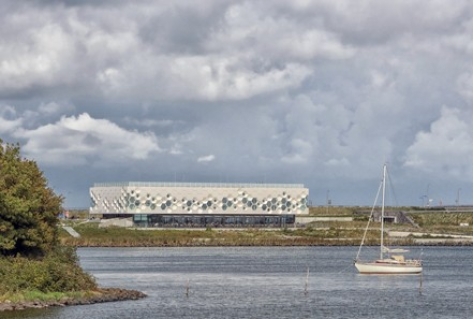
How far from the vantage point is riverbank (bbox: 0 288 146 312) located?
64.6 m

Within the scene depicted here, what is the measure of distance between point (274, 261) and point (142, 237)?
6108 centimetres

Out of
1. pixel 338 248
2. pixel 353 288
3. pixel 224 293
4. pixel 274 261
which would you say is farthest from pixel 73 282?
pixel 338 248

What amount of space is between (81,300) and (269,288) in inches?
1051

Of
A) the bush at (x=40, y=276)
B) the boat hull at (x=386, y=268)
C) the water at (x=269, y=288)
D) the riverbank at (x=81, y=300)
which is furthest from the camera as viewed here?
the boat hull at (x=386, y=268)

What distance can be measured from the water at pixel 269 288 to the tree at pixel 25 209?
7.82 meters

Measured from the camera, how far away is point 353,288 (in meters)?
93.2

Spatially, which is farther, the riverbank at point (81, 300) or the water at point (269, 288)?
the water at point (269, 288)

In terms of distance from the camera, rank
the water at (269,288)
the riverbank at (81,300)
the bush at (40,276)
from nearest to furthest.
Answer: the riverbank at (81,300) → the bush at (40,276) → the water at (269,288)

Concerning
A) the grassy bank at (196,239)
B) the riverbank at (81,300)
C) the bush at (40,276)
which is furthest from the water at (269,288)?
the grassy bank at (196,239)

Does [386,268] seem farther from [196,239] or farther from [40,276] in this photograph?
[196,239]

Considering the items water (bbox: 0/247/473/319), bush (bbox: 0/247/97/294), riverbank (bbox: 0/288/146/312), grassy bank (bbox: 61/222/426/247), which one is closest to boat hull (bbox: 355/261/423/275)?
water (bbox: 0/247/473/319)

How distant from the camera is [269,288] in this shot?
92.2 metres

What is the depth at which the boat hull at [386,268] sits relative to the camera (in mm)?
110625

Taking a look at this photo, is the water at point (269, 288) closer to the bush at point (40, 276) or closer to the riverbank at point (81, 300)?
the riverbank at point (81, 300)
